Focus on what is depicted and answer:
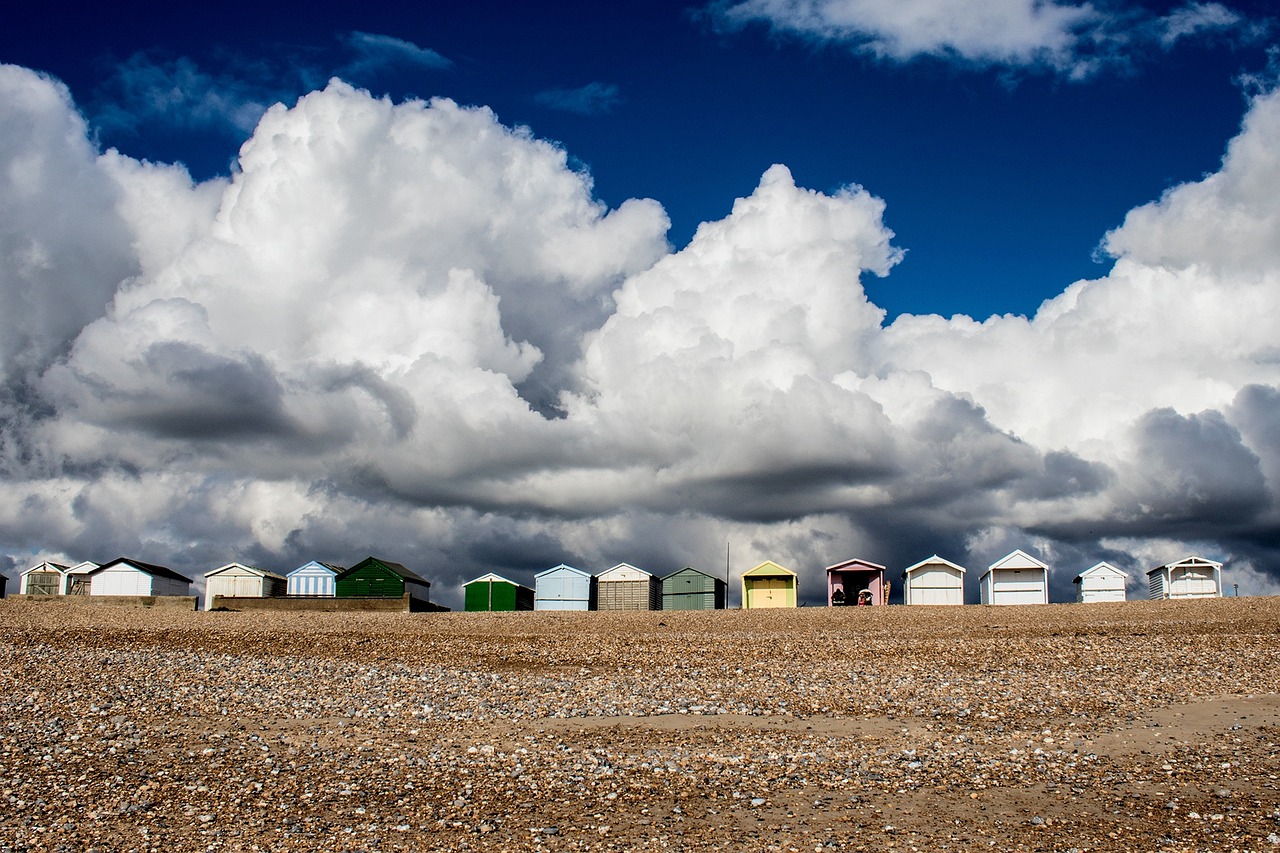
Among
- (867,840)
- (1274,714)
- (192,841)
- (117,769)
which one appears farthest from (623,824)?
(1274,714)

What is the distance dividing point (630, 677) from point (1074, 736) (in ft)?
33.3

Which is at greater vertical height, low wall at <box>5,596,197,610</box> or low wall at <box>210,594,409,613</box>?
low wall at <box>5,596,197,610</box>

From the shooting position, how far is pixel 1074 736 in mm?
17500

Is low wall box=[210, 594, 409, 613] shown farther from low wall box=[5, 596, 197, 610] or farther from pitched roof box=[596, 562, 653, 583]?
pitched roof box=[596, 562, 653, 583]

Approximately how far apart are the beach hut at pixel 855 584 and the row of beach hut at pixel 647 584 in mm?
62

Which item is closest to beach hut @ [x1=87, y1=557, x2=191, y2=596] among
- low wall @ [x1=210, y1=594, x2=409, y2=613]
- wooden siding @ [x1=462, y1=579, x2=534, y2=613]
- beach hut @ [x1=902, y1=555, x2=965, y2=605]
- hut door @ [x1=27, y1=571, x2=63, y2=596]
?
hut door @ [x1=27, y1=571, x2=63, y2=596]

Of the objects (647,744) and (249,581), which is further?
(249,581)

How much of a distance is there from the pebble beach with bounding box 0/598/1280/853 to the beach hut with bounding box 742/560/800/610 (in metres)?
31.5

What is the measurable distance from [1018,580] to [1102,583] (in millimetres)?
5871

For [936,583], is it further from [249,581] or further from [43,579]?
[43,579]

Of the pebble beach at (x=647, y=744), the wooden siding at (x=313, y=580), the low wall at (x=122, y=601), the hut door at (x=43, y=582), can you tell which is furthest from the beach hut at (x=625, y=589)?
the hut door at (x=43, y=582)

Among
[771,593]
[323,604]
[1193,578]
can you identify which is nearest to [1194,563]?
[1193,578]

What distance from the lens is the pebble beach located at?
13.0 m

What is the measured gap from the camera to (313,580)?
70.8 metres
